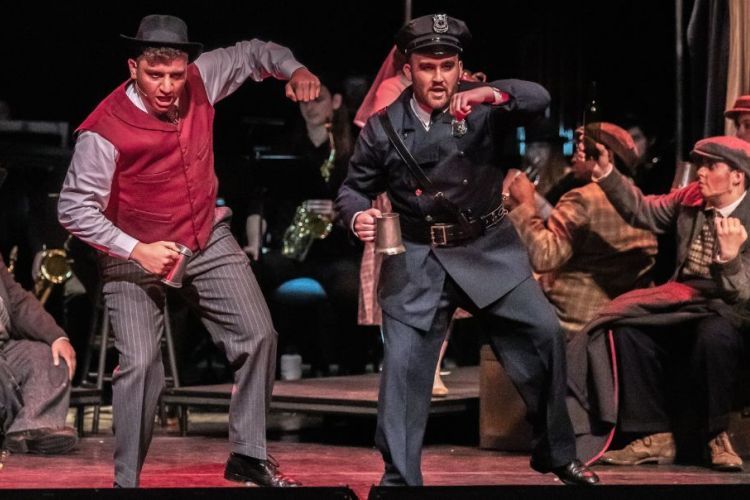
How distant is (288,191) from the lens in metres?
8.49

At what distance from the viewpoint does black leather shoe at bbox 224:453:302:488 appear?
5137 mm

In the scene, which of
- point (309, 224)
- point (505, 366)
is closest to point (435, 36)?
point (505, 366)

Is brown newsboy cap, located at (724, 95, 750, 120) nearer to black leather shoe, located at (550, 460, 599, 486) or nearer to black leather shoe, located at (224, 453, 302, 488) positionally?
black leather shoe, located at (550, 460, 599, 486)

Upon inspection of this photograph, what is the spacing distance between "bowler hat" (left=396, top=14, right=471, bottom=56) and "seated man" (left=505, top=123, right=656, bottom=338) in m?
1.50

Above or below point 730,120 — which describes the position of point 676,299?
below

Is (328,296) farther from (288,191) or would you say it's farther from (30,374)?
(30,374)

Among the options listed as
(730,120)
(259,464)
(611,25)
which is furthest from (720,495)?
(611,25)

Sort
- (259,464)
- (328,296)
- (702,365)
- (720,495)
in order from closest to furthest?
1. (720,495)
2. (259,464)
3. (702,365)
4. (328,296)

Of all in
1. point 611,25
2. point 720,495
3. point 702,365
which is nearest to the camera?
point 720,495

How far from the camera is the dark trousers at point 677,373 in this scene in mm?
5906

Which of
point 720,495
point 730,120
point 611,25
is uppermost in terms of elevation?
point 611,25

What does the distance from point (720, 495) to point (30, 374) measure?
10.6ft

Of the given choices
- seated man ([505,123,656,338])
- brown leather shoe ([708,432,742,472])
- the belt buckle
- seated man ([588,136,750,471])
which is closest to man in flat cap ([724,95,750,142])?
seated man ([588,136,750,471])

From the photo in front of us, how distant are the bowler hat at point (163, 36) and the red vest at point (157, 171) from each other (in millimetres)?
199
